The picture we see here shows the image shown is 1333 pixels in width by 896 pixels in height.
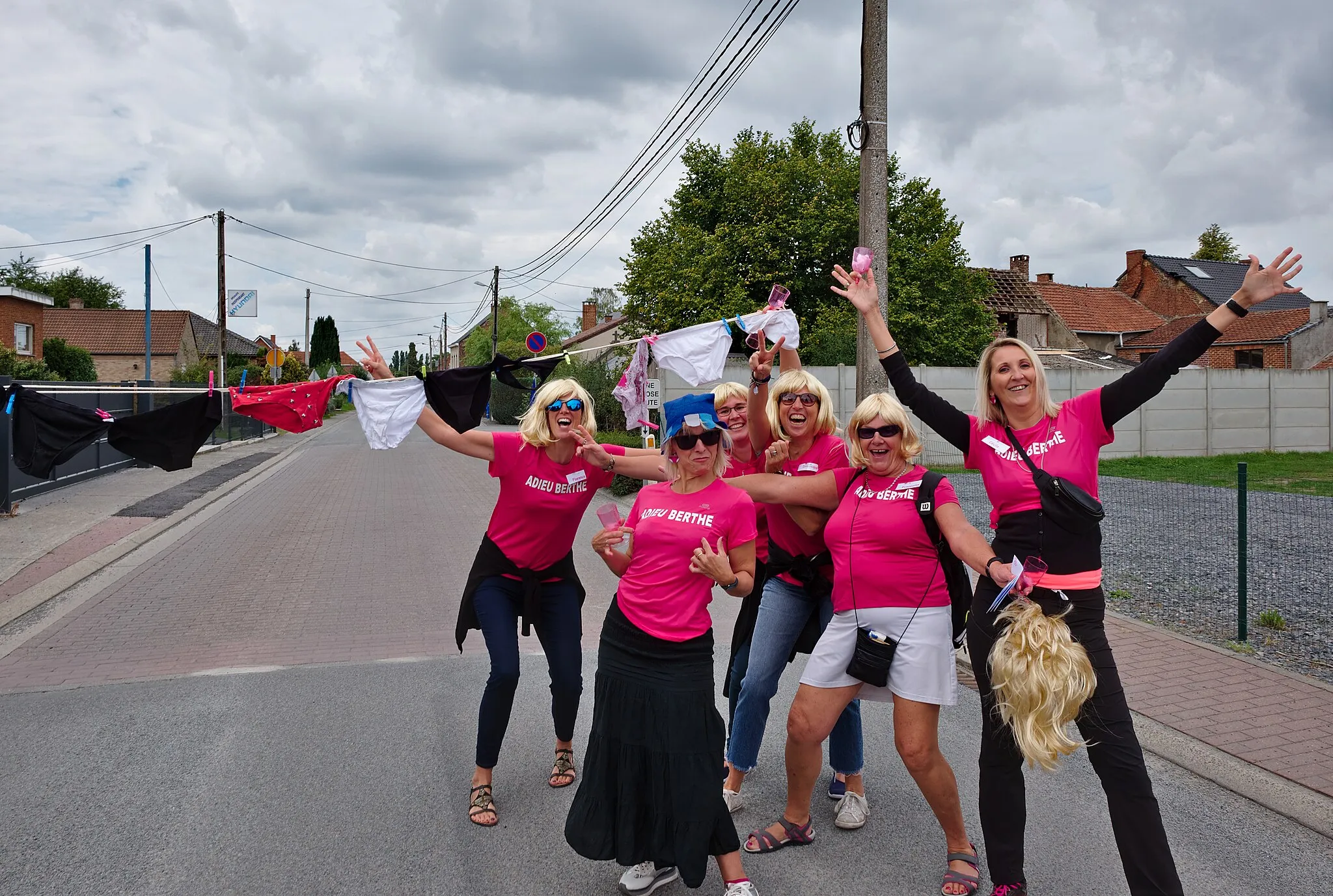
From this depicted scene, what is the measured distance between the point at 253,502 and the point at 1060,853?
15542mm

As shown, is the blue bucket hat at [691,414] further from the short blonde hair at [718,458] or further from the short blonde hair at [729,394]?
the short blonde hair at [729,394]

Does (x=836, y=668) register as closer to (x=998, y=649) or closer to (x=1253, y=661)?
(x=998, y=649)

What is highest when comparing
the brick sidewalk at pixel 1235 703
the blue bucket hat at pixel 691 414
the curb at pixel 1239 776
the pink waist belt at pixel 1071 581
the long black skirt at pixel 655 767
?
the blue bucket hat at pixel 691 414

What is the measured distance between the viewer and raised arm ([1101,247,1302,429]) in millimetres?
2957

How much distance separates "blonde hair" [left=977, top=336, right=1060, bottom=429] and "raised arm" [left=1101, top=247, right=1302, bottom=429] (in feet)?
0.62

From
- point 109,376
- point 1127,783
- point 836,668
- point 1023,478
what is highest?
point 109,376

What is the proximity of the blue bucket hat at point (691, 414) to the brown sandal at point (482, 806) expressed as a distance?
1.84m

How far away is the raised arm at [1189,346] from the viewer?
2957 millimetres

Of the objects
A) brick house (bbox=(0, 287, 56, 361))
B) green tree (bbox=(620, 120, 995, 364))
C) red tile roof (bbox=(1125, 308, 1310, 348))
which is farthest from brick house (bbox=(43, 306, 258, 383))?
red tile roof (bbox=(1125, 308, 1310, 348))

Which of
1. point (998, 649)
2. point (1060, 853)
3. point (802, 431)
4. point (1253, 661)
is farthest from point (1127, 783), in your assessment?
point (1253, 661)

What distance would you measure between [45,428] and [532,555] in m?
3.69

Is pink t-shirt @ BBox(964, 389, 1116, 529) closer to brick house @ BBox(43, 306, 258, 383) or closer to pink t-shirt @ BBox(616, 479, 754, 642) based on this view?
pink t-shirt @ BBox(616, 479, 754, 642)

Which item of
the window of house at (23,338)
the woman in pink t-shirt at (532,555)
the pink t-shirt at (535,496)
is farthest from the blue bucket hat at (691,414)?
the window of house at (23,338)

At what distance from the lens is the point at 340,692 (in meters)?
5.61
